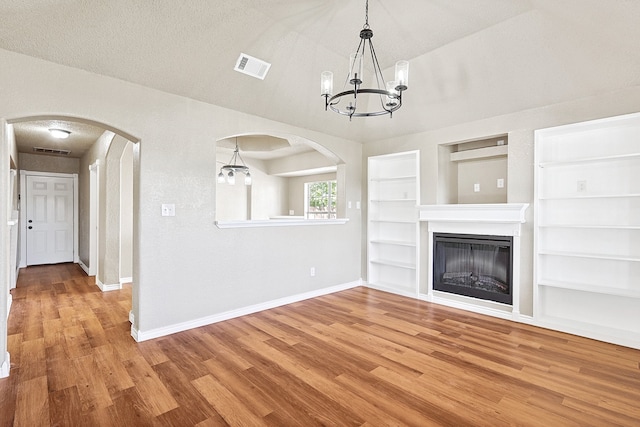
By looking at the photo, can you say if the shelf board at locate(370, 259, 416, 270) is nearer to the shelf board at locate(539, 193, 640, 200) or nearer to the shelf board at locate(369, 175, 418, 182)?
the shelf board at locate(369, 175, 418, 182)

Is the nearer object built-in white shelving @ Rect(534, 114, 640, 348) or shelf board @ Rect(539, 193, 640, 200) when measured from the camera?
shelf board @ Rect(539, 193, 640, 200)

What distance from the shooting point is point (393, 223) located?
17.8ft

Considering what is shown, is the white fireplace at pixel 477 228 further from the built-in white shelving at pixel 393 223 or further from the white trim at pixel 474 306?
the built-in white shelving at pixel 393 223

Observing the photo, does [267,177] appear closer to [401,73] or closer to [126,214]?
[126,214]

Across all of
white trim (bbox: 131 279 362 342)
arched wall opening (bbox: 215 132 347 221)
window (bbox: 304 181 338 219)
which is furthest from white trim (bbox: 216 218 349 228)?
window (bbox: 304 181 338 219)

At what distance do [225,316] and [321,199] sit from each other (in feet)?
19.4

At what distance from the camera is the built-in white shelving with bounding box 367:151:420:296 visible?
5.10 metres

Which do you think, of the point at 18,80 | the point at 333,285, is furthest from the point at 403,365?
the point at 18,80

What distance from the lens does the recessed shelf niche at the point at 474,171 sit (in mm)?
4359

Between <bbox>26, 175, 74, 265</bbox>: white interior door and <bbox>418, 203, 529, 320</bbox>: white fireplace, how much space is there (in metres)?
8.25

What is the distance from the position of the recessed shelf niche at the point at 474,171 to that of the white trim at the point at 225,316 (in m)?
2.28

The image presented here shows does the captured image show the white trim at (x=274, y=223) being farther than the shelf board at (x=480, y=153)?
No

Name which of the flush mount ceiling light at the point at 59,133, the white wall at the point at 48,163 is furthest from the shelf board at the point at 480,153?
the white wall at the point at 48,163

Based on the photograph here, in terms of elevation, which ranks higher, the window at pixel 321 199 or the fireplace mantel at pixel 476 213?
the window at pixel 321 199
